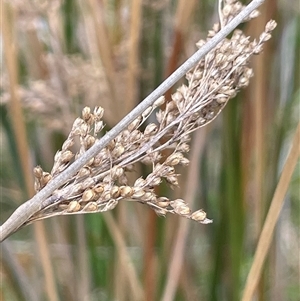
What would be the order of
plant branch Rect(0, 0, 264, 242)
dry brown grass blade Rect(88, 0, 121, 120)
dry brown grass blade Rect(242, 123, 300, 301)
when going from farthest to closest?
dry brown grass blade Rect(88, 0, 121, 120) < dry brown grass blade Rect(242, 123, 300, 301) < plant branch Rect(0, 0, 264, 242)

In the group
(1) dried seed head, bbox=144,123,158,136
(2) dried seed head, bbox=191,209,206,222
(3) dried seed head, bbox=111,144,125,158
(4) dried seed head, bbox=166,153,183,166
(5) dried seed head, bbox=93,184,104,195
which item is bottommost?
(2) dried seed head, bbox=191,209,206,222

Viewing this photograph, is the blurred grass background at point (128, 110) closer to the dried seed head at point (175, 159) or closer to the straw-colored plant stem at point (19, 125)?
the straw-colored plant stem at point (19, 125)

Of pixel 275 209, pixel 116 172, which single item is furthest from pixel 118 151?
pixel 275 209

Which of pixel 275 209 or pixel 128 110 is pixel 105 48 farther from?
pixel 275 209

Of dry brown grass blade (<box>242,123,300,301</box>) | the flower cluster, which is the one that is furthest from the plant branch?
dry brown grass blade (<box>242,123,300,301</box>)

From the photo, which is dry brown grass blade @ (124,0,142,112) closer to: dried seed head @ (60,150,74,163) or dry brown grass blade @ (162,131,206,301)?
dry brown grass blade @ (162,131,206,301)

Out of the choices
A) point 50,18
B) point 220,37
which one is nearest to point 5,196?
point 50,18

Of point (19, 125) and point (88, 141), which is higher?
point (19, 125)

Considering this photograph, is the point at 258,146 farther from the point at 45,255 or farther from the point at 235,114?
the point at 45,255
